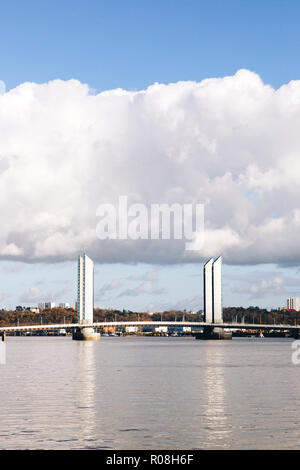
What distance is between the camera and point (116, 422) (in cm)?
3194

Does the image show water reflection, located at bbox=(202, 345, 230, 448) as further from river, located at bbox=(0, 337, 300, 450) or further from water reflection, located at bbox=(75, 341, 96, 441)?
water reflection, located at bbox=(75, 341, 96, 441)

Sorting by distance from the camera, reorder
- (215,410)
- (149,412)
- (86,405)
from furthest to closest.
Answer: (86,405) → (215,410) → (149,412)

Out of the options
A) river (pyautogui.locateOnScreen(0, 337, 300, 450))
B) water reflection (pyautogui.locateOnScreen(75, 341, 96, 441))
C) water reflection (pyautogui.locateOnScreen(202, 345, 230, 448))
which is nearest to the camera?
river (pyautogui.locateOnScreen(0, 337, 300, 450))

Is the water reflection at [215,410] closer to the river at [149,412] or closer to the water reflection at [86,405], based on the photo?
the river at [149,412]

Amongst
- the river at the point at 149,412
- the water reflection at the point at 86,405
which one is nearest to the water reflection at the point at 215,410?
the river at the point at 149,412

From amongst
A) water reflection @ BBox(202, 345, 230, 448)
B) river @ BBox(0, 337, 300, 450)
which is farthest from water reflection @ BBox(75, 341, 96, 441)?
water reflection @ BBox(202, 345, 230, 448)

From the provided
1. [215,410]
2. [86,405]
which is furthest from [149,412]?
[86,405]

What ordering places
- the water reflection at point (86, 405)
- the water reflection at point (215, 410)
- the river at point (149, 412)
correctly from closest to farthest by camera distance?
the river at point (149, 412) < the water reflection at point (215, 410) < the water reflection at point (86, 405)

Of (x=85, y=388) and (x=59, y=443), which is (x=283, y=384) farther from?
(x=59, y=443)

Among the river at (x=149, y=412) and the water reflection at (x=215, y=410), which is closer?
the river at (x=149, y=412)

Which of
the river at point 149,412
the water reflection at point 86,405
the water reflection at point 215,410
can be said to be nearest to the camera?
the river at point 149,412

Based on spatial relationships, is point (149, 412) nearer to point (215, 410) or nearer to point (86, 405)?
point (215, 410)
